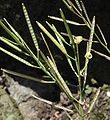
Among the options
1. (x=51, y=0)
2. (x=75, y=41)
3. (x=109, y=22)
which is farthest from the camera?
(x=109, y=22)

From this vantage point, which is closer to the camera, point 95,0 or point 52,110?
point 95,0

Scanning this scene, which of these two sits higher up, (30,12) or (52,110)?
(30,12)

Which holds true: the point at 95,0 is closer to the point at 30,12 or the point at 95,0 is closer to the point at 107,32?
the point at 107,32

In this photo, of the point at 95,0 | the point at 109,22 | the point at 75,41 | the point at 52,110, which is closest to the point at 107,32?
the point at 109,22

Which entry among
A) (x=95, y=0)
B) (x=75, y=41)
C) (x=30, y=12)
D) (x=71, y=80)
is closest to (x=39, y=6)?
(x=30, y=12)

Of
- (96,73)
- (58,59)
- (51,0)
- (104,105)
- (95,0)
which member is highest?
(51,0)

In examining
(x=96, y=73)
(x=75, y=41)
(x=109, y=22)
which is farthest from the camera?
(x=96, y=73)

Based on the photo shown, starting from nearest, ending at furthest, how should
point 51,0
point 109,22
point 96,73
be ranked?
point 51,0
point 109,22
point 96,73

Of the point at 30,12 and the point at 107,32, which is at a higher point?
the point at 30,12

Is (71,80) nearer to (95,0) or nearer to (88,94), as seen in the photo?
(88,94)
